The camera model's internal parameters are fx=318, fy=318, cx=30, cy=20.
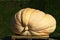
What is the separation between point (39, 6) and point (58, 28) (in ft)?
5.56

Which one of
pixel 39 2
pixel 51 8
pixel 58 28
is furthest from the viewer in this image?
pixel 39 2

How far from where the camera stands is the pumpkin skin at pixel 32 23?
15.6 feet

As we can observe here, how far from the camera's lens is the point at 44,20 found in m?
4.84

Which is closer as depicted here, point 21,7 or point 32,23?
point 32,23

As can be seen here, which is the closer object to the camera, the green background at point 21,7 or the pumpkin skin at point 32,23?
the pumpkin skin at point 32,23

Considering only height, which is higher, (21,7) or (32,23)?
(21,7)

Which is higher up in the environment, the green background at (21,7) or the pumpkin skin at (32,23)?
the green background at (21,7)

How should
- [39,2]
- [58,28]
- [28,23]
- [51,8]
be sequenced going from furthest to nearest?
[39,2], [51,8], [58,28], [28,23]

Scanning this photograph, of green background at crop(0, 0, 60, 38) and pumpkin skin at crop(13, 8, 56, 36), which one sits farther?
green background at crop(0, 0, 60, 38)

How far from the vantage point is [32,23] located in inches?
187

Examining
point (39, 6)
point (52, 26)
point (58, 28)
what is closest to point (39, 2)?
point (39, 6)

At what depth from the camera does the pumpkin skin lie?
474cm

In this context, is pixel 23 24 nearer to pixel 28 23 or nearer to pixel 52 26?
pixel 28 23

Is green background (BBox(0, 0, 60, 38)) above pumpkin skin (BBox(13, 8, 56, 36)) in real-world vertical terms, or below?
above
